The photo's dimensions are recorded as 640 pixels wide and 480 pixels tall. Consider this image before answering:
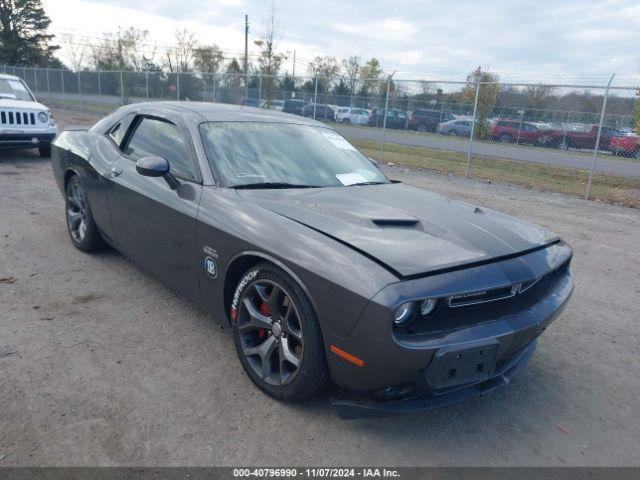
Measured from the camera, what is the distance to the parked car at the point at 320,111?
60.8ft

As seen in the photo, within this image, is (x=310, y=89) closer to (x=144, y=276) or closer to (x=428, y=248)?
(x=144, y=276)

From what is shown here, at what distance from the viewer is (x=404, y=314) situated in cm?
218

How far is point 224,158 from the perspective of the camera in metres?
3.30

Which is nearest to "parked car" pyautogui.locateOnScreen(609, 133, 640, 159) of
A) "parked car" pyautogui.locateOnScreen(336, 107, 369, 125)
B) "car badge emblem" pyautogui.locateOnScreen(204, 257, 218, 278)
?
"parked car" pyautogui.locateOnScreen(336, 107, 369, 125)

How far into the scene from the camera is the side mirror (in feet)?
10.5

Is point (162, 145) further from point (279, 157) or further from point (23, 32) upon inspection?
point (23, 32)

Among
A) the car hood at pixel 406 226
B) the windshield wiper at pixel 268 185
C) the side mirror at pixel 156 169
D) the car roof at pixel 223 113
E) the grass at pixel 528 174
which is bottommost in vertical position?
the grass at pixel 528 174

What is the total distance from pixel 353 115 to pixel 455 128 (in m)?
3.84

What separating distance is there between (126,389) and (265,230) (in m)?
1.17

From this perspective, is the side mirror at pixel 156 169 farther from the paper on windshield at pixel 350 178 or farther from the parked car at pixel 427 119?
the parked car at pixel 427 119

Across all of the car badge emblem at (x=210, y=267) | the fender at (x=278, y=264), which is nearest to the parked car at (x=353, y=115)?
the car badge emblem at (x=210, y=267)

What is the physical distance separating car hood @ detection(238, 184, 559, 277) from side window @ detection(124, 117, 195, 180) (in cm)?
68

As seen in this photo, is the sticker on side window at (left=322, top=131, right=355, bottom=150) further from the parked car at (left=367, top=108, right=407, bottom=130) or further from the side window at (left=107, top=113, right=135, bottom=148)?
the parked car at (left=367, top=108, right=407, bottom=130)

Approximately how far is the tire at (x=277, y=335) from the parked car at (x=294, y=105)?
663 inches
